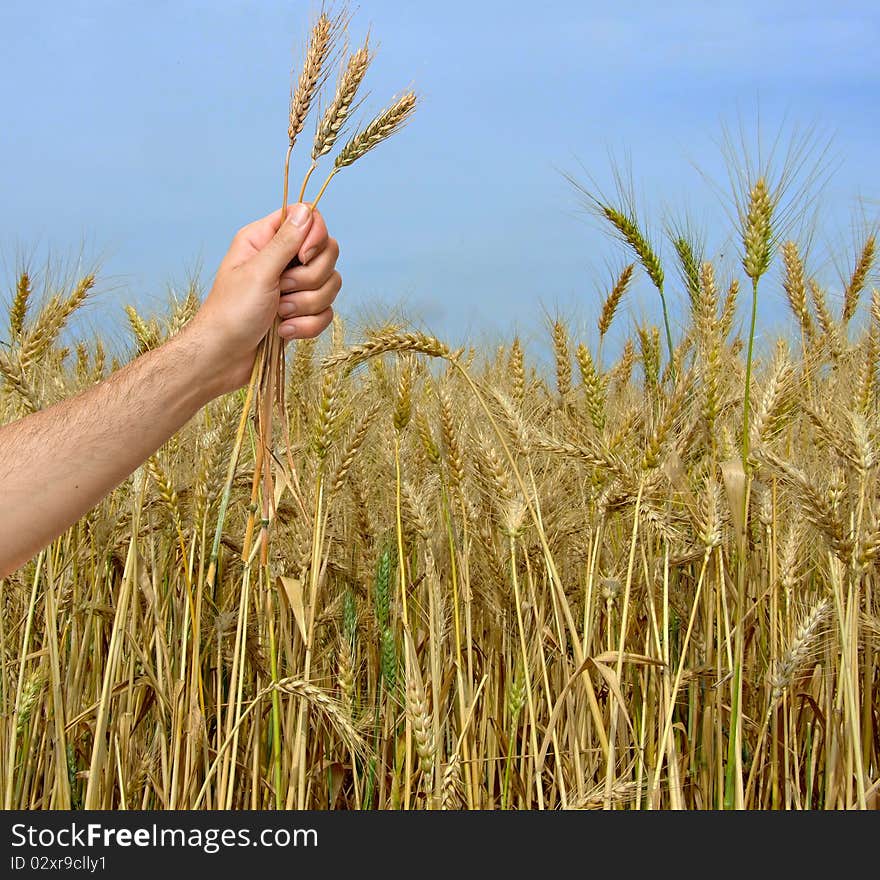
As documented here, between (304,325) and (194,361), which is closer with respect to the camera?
(194,361)

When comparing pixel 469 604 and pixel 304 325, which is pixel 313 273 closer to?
pixel 304 325

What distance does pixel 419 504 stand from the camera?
209 cm

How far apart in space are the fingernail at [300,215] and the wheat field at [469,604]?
Result: 260mm

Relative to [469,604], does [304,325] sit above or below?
above

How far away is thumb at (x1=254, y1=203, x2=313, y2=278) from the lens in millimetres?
1568

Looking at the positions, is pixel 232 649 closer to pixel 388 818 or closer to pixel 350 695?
pixel 350 695

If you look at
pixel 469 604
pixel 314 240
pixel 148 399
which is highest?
pixel 314 240

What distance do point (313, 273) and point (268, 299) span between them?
0.11 meters

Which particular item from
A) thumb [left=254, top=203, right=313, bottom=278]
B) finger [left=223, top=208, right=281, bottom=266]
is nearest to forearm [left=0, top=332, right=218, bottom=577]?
thumb [left=254, top=203, right=313, bottom=278]

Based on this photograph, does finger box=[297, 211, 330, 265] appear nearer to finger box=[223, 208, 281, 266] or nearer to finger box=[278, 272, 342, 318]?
finger box=[278, 272, 342, 318]

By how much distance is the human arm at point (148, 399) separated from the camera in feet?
4.85

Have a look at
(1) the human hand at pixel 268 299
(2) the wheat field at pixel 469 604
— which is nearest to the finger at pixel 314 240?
(1) the human hand at pixel 268 299

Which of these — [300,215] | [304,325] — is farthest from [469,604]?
[300,215]

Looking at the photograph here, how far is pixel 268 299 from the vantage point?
62.6 inches
